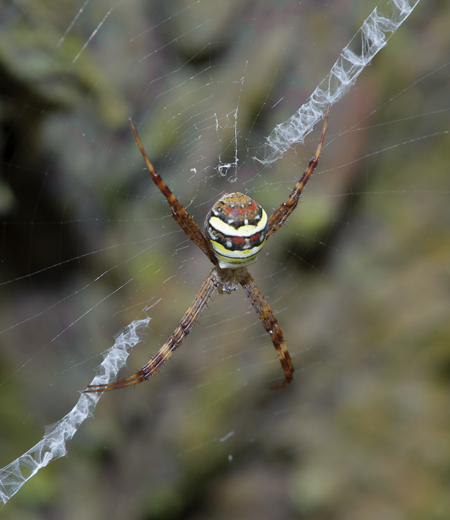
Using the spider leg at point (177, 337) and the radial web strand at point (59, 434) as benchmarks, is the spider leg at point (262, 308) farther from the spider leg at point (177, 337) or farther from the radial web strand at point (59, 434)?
the radial web strand at point (59, 434)

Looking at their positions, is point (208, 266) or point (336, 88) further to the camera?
point (208, 266)

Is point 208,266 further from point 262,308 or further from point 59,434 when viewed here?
point 59,434

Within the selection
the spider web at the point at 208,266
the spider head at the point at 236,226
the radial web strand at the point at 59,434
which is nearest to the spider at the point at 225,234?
the spider head at the point at 236,226

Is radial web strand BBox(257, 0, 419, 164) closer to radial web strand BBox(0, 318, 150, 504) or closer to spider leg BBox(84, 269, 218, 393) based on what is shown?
spider leg BBox(84, 269, 218, 393)

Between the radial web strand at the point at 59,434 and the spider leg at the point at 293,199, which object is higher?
the spider leg at the point at 293,199

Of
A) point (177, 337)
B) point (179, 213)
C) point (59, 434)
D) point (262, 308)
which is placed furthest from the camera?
point (262, 308)

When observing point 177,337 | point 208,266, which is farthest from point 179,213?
point 208,266

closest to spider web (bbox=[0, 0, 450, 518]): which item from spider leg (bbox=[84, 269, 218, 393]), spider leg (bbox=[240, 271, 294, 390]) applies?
spider leg (bbox=[84, 269, 218, 393])
